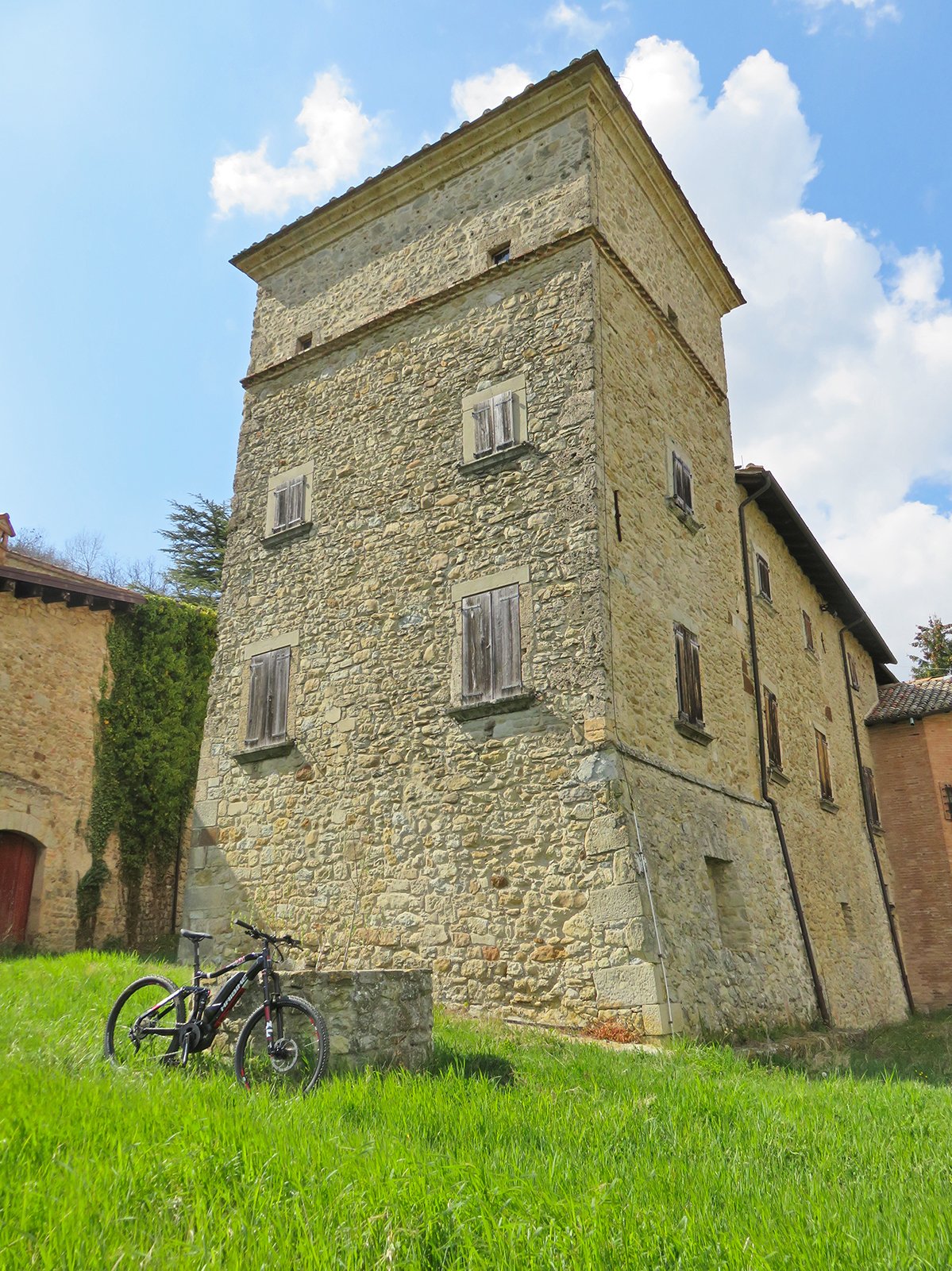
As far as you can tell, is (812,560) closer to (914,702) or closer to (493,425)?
(914,702)

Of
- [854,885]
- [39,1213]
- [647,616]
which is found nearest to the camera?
[39,1213]

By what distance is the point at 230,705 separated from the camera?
472 inches

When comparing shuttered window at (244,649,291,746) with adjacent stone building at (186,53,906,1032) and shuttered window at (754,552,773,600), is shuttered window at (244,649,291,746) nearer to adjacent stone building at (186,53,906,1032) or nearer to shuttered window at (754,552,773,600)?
adjacent stone building at (186,53,906,1032)

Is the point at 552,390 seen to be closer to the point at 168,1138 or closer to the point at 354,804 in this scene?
the point at 354,804

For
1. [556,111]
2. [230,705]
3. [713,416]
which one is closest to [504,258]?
[556,111]

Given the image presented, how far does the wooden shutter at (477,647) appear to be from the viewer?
9641 mm

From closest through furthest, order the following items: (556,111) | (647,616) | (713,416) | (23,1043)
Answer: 1. (23,1043)
2. (647,616)
3. (556,111)
4. (713,416)

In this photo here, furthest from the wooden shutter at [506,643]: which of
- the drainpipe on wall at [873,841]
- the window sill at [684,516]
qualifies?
the drainpipe on wall at [873,841]

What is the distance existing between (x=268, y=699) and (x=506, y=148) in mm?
7553

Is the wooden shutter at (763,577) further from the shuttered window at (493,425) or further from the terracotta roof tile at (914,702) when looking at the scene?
the terracotta roof tile at (914,702)

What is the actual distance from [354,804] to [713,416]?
794 centimetres

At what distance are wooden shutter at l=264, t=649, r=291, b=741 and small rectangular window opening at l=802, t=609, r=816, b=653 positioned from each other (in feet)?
31.9

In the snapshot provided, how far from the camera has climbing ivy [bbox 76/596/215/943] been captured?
14508 millimetres

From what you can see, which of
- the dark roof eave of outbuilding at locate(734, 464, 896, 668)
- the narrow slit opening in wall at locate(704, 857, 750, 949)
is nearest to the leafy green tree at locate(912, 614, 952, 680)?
the dark roof eave of outbuilding at locate(734, 464, 896, 668)
